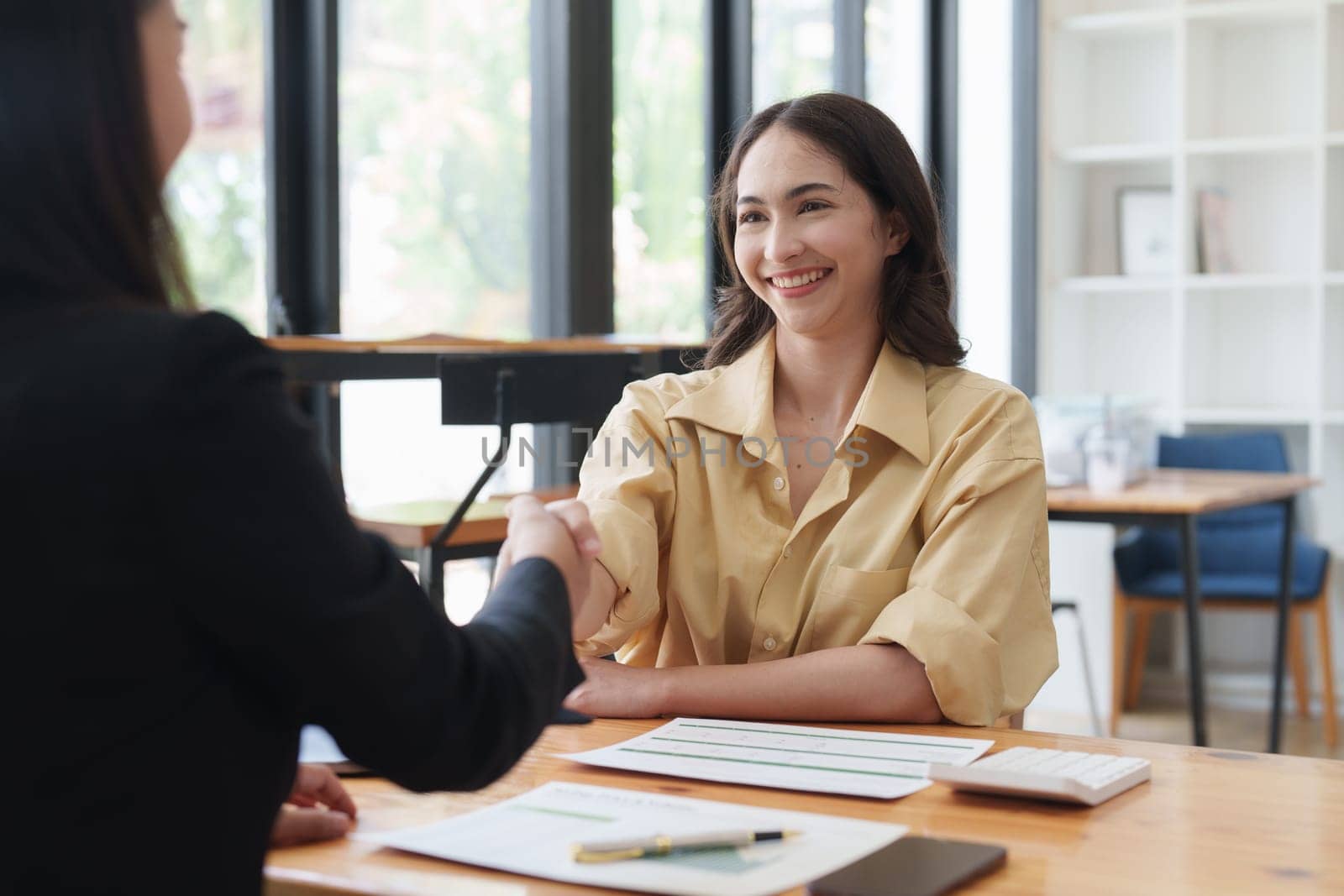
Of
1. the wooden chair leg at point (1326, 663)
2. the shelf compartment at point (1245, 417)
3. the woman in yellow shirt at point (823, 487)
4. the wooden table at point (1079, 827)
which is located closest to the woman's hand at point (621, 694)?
the woman in yellow shirt at point (823, 487)

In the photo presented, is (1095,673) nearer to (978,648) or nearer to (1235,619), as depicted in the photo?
(1235,619)

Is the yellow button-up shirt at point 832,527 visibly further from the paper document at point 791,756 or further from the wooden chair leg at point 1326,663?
the wooden chair leg at point 1326,663

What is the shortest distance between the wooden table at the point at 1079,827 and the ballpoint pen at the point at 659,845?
40 mm

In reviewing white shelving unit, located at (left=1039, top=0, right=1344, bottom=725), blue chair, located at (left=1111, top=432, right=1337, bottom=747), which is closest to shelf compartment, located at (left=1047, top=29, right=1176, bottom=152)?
white shelving unit, located at (left=1039, top=0, right=1344, bottom=725)

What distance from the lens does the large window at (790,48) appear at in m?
4.34

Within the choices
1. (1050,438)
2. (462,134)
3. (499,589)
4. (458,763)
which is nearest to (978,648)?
(499,589)

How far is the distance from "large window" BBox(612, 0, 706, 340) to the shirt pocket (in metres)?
2.06

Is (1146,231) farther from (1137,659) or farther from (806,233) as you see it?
(806,233)

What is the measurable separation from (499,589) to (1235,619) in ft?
15.8

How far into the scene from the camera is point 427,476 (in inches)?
128

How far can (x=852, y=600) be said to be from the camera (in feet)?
5.80

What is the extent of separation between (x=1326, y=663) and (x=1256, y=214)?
63.7 inches

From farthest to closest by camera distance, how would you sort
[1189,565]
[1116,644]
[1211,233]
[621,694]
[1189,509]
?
[1211,233]
[1116,644]
[1189,565]
[1189,509]
[621,694]

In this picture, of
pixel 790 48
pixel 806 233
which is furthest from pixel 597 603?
pixel 790 48
